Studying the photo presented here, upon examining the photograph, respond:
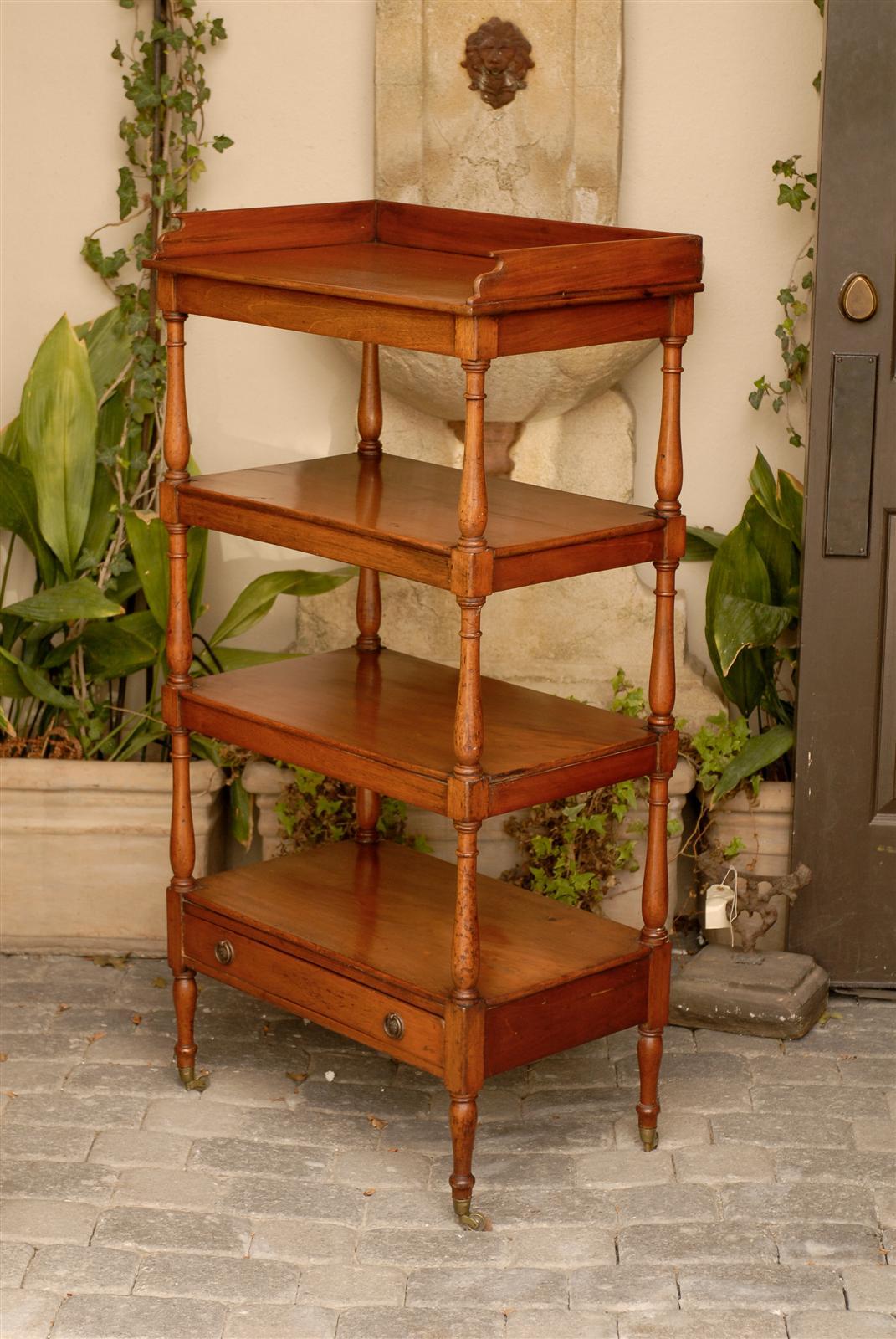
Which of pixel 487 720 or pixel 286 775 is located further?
pixel 286 775

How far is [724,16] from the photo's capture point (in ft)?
13.7

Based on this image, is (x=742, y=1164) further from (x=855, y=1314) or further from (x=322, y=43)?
(x=322, y=43)

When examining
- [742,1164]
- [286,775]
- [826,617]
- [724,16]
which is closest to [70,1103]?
[286,775]

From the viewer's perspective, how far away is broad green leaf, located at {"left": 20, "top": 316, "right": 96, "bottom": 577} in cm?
429

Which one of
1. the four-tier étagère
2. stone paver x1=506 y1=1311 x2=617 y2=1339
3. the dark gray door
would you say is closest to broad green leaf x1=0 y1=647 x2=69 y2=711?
the four-tier étagère

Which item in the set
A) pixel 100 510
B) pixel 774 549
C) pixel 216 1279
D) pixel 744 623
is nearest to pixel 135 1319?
pixel 216 1279

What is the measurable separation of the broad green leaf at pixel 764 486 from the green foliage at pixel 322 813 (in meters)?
1.08

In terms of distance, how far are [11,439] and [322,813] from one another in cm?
118

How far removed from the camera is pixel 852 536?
397 centimetres

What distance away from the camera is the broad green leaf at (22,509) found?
4.28 meters

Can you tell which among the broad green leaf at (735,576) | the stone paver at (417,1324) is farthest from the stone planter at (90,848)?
the stone paver at (417,1324)

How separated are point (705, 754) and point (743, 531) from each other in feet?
1.68

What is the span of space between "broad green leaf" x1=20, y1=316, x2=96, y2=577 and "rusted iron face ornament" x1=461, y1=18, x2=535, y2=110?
1103 millimetres

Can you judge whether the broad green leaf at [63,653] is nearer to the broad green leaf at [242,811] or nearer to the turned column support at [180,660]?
the broad green leaf at [242,811]
